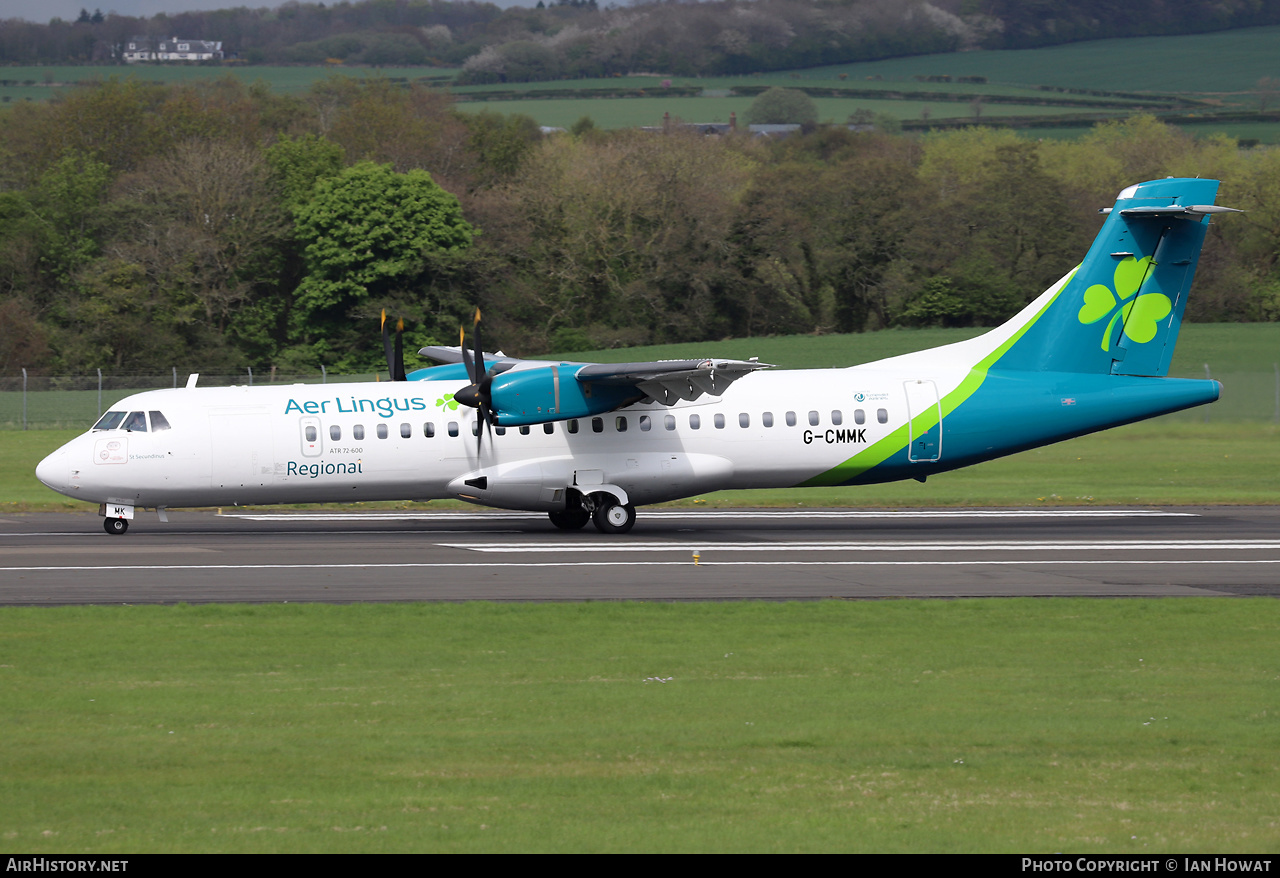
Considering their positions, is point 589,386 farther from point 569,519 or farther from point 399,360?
point 399,360

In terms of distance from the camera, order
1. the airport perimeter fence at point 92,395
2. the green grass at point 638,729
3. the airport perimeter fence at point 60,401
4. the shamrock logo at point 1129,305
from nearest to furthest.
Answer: the green grass at point 638,729 < the shamrock logo at point 1129,305 < the airport perimeter fence at point 92,395 < the airport perimeter fence at point 60,401

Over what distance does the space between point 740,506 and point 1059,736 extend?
21687mm

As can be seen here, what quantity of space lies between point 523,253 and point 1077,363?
49.0 metres

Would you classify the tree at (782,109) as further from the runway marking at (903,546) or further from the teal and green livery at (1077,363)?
the runway marking at (903,546)

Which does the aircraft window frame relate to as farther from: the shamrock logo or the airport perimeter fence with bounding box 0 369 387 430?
the airport perimeter fence with bounding box 0 369 387 430

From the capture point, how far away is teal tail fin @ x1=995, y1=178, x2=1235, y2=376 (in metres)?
27.2

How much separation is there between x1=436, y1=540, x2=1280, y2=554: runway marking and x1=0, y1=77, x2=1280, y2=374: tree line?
40.7 meters

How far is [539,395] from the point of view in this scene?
79.4ft

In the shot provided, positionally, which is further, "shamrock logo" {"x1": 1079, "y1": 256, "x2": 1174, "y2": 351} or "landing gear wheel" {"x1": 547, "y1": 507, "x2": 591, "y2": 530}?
"shamrock logo" {"x1": 1079, "y1": 256, "x2": 1174, "y2": 351}

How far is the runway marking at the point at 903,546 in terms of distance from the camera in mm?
23016

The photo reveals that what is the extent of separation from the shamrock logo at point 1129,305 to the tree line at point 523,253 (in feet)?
133

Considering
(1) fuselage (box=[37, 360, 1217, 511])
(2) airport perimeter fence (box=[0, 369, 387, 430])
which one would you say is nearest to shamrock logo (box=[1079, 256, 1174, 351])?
(1) fuselage (box=[37, 360, 1217, 511])

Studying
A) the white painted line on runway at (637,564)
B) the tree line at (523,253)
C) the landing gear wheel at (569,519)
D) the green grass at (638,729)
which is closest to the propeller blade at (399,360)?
the landing gear wheel at (569,519)

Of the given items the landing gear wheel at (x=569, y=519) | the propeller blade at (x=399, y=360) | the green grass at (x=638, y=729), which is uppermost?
the propeller blade at (x=399, y=360)
